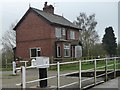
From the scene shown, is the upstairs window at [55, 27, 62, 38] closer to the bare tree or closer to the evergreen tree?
the bare tree

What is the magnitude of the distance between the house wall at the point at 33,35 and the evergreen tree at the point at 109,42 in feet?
107

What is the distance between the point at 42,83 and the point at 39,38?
3402cm

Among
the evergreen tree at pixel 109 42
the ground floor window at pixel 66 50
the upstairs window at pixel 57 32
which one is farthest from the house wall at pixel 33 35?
the evergreen tree at pixel 109 42

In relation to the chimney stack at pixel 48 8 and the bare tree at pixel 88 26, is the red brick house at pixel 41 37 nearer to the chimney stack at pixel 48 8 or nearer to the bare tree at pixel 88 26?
the chimney stack at pixel 48 8

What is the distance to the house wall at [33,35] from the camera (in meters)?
44.2

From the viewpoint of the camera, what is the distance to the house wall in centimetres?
4418

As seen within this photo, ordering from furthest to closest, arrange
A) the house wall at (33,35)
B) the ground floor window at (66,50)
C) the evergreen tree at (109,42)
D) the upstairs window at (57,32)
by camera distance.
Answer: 1. the evergreen tree at (109,42)
2. the ground floor window at (66,50)
3. the upstairs window at (57,32)
4. the house wall at (33,35)

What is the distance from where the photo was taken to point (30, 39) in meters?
45.9

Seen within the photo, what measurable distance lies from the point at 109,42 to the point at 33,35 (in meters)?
37.6

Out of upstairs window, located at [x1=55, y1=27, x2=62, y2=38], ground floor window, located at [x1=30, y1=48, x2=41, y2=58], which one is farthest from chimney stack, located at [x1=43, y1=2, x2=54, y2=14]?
ground floor window, located at [x1=30, y1=48, x2=41, y2=58]

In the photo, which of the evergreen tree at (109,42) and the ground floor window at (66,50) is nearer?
the ground floor window at (66,50)

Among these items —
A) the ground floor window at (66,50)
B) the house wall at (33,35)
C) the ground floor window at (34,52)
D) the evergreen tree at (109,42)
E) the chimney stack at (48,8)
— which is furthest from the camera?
the evergreen tree at (109,42)

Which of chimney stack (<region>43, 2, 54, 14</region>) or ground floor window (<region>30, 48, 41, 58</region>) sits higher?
chimney stack (<region>43, 2, 54, 14</region>)

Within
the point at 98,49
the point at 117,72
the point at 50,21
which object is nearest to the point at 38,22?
the point at 50,21
